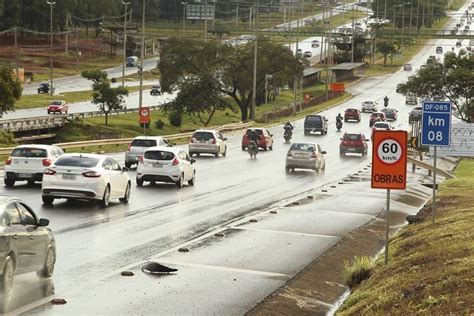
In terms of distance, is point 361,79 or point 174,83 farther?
point 361,79

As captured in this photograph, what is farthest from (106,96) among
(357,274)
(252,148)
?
(357,274)

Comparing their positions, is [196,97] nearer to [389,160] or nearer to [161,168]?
[161,168]

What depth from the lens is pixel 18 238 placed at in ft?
49.1

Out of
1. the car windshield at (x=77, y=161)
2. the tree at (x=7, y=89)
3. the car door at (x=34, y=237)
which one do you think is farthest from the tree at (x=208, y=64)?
the car door at (x=34, y=237)

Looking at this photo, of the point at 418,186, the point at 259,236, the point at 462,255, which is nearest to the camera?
the point at 462,255

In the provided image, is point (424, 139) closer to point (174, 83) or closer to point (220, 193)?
point (220, 193)

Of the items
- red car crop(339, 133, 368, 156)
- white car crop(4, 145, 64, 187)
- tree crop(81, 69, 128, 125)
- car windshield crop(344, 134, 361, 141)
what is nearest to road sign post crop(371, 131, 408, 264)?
white car crop(4, 145, 64, 187)

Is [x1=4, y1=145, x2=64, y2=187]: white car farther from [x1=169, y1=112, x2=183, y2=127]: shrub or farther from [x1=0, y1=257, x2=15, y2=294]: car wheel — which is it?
[x1=169, y1=112, x2=183, y2=127]: shrub

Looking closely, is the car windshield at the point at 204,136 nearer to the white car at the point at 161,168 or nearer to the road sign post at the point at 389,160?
the white car at the point at 161,168

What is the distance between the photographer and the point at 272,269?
19234mm

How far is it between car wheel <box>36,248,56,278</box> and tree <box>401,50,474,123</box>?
2301 inches

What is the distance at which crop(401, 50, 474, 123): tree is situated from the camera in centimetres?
7431

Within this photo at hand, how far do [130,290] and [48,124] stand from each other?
60.8m

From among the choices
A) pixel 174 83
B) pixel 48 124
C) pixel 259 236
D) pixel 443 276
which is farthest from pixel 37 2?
pixel 443 276
